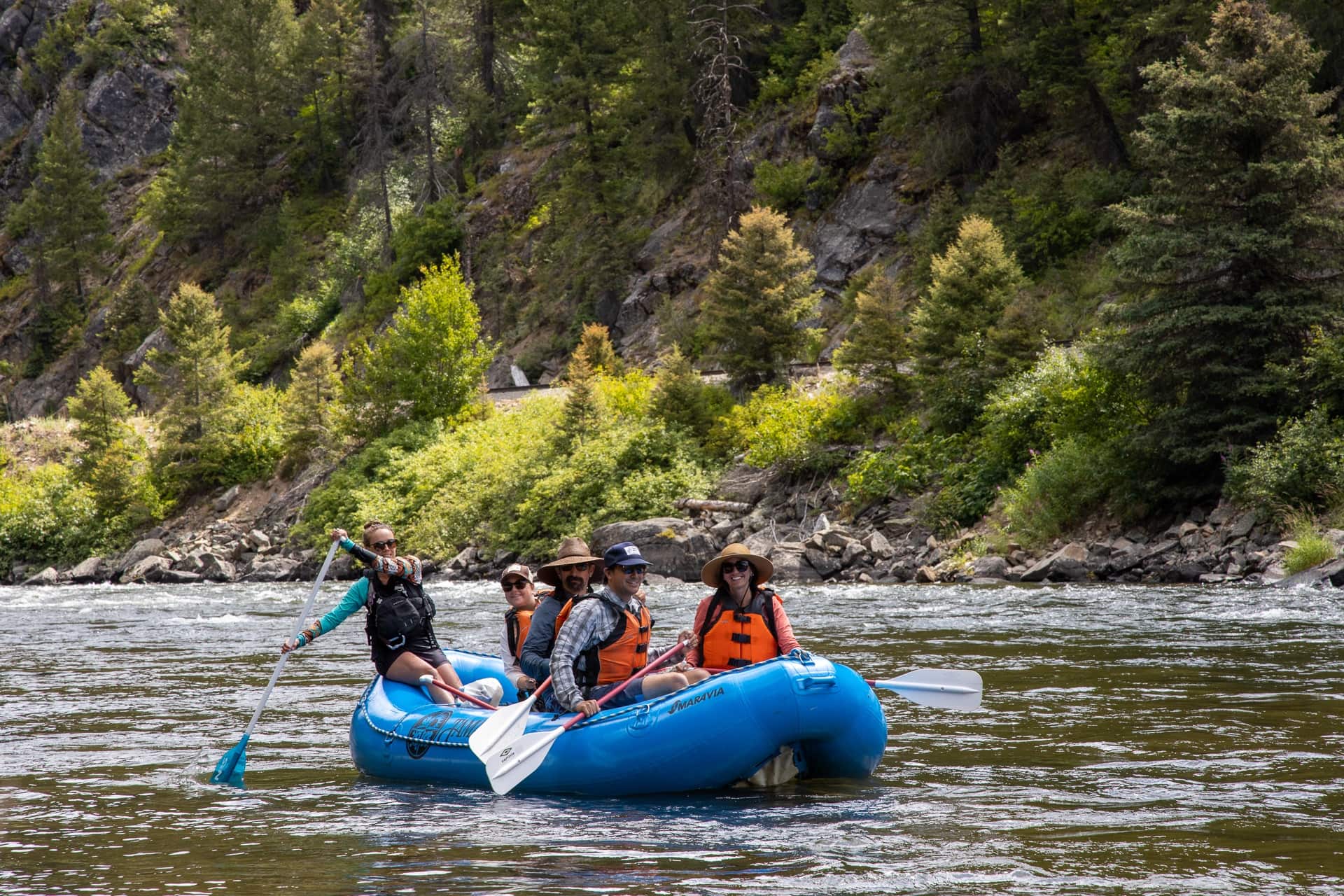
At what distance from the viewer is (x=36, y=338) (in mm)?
63000

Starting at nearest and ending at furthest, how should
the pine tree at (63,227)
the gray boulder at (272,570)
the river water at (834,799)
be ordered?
the river water at (834,799)
the gray boulder at (272,570)
the pine tree at (63,227)

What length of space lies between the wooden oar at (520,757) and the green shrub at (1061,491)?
14951mm

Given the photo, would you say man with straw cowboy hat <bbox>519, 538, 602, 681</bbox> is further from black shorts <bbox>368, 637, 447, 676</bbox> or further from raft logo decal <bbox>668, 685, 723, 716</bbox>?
raft logo decal <bbox>668, 685, 723, 716</bbox>

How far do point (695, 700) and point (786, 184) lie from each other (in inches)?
1262

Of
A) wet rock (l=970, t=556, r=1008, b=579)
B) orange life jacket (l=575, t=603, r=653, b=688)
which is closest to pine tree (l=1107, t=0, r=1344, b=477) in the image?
wet rock (l=970, t=556, r=1008, b=579)

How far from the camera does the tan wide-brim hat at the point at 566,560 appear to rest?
8.58 meters

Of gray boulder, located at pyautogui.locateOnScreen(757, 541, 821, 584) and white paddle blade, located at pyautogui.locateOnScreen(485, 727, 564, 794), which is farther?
gray boulder, located at pyautogui.locateOnScreen(757, 541, 821, 584)

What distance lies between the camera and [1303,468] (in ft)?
60.3

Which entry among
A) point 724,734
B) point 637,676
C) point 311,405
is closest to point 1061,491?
point 637,676

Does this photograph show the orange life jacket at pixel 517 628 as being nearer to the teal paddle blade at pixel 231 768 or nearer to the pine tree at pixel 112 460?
the teal paddle blade at pixel 231 768

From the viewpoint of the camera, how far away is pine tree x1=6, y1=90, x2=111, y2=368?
61.8m

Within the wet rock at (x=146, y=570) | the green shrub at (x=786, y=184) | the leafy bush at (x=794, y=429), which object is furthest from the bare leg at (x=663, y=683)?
the green shrub at (x=786, y=184)

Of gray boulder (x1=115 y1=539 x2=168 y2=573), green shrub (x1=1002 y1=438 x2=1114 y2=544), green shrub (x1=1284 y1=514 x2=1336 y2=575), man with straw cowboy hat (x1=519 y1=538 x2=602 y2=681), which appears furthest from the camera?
gray boulder (x1=115 y1=539 x2=168 y2=573)

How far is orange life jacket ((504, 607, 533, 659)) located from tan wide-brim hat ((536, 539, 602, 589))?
497mm
